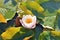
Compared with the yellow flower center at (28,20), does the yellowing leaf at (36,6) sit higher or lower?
higher

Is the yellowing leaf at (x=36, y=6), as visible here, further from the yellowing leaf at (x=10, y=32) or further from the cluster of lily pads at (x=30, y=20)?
the yellowing leaf at (x=10, y=32)

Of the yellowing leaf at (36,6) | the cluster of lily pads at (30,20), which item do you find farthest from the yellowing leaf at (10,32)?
the yellowing leaf at (36,6)

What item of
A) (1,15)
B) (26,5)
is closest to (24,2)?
(26,5)

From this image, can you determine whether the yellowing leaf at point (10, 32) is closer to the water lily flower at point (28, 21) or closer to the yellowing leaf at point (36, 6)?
the water lily flower at point (28, 21)

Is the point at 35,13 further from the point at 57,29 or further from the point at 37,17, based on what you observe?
the point at 57,29

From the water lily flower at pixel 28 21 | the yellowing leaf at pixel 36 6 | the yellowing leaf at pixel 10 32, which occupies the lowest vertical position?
the yellowing leaf at pixel 10 32
